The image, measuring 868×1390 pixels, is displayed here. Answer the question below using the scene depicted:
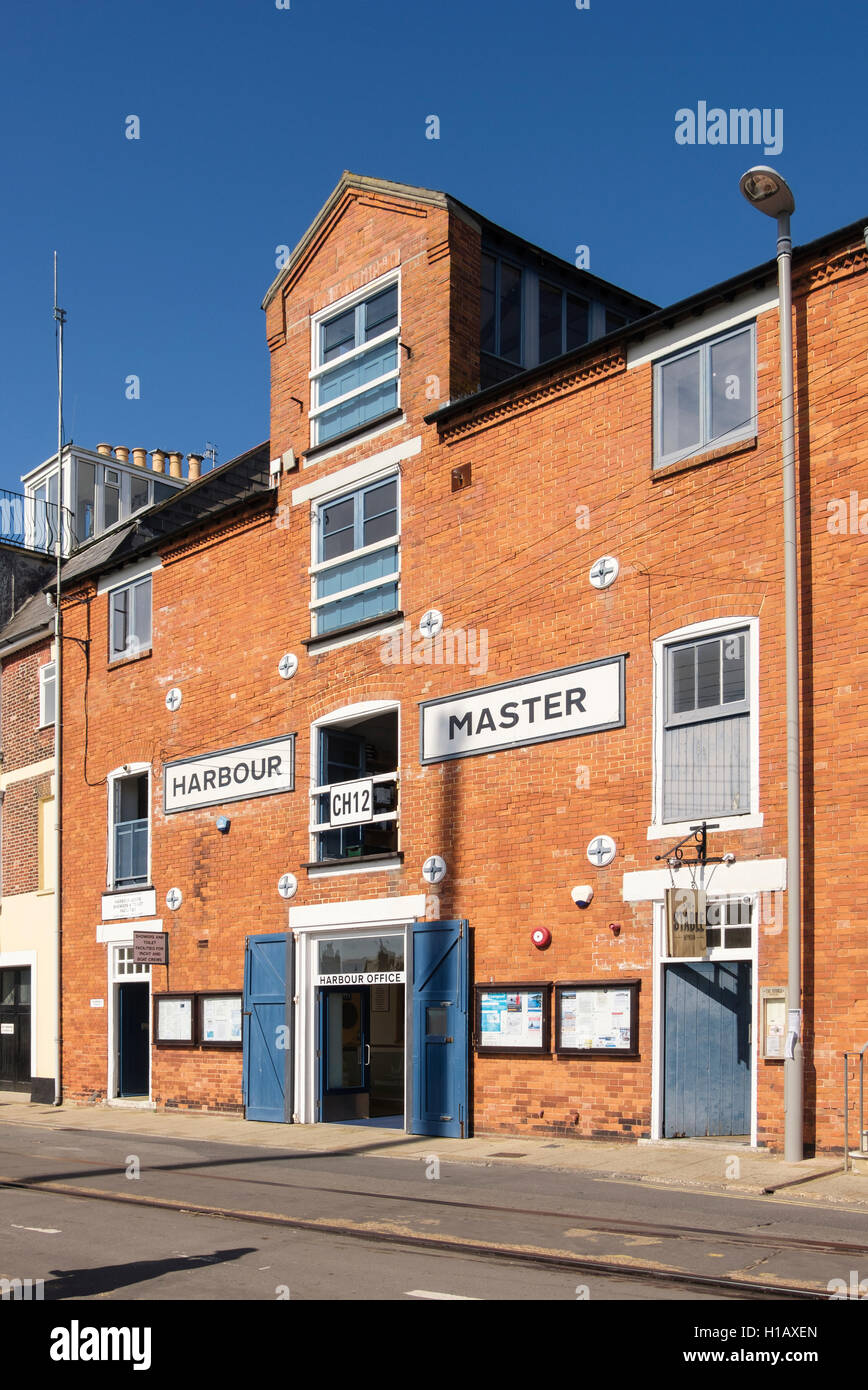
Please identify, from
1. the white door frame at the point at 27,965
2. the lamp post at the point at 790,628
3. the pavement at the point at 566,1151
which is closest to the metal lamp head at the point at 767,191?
the lamp post at the point at 790,628

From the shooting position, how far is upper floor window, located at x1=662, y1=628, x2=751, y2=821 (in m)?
16.1

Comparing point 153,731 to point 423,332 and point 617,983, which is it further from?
point 617,983

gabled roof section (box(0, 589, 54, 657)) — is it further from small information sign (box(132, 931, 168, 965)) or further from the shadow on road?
the shadow on road

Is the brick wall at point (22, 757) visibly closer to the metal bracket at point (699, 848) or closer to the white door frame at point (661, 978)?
the white door frame at point (661, 978)

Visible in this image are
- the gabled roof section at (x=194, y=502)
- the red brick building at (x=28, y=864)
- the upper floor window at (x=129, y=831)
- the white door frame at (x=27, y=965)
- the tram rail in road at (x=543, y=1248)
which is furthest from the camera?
the gabled roof section at (x=194, y=502)

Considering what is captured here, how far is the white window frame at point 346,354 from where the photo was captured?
70.5 ft

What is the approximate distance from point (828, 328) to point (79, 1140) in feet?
48.6

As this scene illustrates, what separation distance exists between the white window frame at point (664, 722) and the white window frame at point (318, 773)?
476 centimetres

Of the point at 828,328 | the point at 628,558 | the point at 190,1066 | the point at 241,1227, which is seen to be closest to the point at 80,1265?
the point at 241,1227

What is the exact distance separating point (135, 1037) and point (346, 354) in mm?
13323

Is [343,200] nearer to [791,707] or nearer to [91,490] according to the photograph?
[791,707]

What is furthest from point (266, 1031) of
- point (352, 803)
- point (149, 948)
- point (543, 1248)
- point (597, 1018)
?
point (543, 1248)

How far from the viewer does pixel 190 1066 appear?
2394cm

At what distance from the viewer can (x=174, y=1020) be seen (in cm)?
2431
